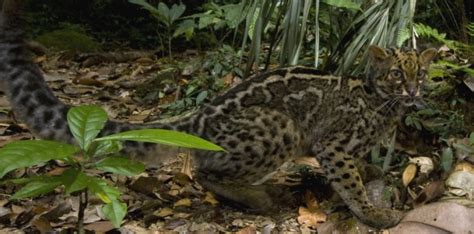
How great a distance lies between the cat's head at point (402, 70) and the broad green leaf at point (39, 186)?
2.54 meters

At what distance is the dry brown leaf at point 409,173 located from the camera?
15.1ft

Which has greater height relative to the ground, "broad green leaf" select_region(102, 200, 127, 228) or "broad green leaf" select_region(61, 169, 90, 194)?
"broad green leaf" select_region(61, 169, 90, 194)

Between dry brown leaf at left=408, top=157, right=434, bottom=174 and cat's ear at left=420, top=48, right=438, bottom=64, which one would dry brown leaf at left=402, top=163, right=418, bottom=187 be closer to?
dry brown leaf at left=408, top=157, right=434, bottom=174

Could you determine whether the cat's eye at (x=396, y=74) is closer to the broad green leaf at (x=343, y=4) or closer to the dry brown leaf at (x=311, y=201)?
the broad green leaf at (x=343, y=4)

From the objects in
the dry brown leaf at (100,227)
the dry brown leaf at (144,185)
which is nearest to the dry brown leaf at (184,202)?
the dry brown leaf at (144,185)

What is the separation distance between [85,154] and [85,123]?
142 mm

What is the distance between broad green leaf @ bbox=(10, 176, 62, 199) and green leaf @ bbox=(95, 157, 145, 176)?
0.19 metres

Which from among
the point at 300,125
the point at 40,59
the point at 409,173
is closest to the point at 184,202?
the point at 300,125

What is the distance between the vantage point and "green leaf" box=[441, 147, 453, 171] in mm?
4664

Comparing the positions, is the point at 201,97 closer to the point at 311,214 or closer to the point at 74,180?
the point at 311,214

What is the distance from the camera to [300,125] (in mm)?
4688

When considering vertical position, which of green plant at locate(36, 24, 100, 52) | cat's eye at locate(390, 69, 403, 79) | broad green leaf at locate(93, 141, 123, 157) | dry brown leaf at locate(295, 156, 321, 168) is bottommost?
dry brown leaf at locate(295, 156, 321, 168)

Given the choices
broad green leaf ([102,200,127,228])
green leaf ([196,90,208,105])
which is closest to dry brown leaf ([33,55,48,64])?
green leaf ([196,90,208,105])

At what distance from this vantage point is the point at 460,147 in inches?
191
